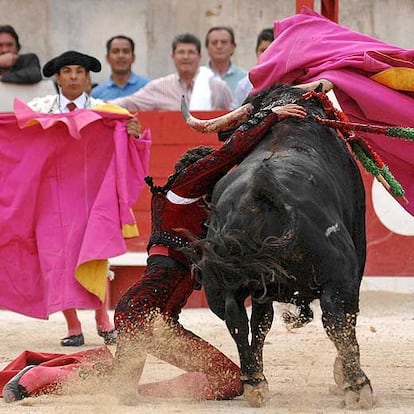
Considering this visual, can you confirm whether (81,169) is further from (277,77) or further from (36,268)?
(277,77)

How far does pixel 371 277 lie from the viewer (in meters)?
8.98

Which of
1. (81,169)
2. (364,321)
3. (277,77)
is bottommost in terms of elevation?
(364,321)

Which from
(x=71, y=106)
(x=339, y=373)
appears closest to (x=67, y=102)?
(x=71, y=106)

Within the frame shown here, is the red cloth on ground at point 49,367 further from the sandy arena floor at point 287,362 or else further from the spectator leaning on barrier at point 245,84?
the spectator leaning on barrier at point 245,84

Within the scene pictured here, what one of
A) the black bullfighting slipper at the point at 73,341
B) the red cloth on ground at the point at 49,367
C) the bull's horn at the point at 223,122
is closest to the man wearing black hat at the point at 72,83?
the black bullfighting slipper at the point at 73,341

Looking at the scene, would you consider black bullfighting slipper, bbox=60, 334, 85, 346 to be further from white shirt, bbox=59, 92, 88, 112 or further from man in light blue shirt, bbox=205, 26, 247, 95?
man in light blue shirt, bbox=205, 26, 247, 95

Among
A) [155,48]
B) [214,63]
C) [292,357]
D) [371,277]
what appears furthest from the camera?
[155,48]

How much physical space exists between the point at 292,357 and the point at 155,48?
18.6ft

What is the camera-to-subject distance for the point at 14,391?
5.19 meters

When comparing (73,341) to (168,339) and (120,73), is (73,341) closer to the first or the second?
(168,339)

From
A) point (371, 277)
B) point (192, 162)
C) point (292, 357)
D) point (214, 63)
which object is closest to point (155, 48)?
point (214, 63)

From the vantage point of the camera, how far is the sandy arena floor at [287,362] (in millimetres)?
5004

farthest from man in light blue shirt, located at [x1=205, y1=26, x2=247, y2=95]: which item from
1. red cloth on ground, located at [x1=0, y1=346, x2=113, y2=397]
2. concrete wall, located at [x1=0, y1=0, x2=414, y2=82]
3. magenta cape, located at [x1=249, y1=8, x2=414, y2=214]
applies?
red cloth on ground, located at [x1=0, y1=346, x2=113, y2=397]

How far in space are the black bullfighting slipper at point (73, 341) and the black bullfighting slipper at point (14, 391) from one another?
6.26ft
